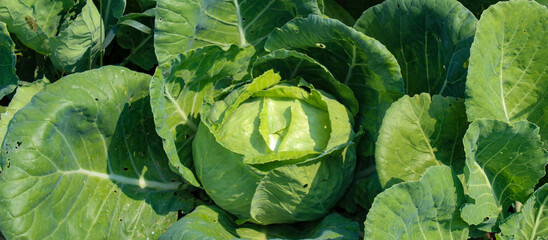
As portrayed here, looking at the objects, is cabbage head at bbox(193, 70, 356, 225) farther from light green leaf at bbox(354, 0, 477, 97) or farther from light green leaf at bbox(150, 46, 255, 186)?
light green leaf at bbox(354, 0, 477, 97)

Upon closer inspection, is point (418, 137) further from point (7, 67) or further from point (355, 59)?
point (7, 67)

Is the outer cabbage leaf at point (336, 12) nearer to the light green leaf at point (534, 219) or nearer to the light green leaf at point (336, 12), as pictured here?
the light green leaf at point (336, 12)

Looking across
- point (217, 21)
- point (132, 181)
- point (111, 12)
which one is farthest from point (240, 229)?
point (111, 12)

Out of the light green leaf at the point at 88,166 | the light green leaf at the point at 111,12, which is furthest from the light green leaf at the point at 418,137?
the light green leaf at the point at 111,12

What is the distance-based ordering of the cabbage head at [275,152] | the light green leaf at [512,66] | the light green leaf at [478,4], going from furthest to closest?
the light green leaf at [478,4] → the cabbage head at [275,152] → the light green leaf at [512,66]

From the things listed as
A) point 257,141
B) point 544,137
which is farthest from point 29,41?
point 544,137

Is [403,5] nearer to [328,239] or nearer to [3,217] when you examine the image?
[328,239]

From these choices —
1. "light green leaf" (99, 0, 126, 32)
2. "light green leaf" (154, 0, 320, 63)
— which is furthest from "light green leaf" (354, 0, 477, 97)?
"light green leaf" (99, 0, 126, 32)
